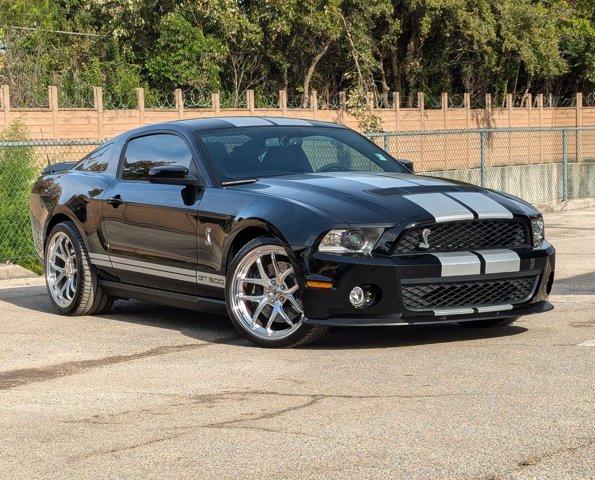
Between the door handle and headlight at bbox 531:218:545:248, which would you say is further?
the door handle

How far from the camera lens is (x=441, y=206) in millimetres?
8438

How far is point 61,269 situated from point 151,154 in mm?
1380

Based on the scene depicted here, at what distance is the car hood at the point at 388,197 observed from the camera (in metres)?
8.30

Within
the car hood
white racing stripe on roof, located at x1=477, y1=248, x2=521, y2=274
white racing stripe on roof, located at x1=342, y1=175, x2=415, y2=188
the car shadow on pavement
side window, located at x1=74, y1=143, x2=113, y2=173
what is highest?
side window, located at x1=74, y1=143, x2=113, y2=173

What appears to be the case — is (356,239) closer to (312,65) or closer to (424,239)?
(424,239)

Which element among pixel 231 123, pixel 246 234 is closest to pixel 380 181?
pixel 246 234

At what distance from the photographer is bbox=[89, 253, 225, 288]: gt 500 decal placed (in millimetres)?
9102

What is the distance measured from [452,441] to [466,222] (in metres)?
2.89

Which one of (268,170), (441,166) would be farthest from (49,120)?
(268,170)

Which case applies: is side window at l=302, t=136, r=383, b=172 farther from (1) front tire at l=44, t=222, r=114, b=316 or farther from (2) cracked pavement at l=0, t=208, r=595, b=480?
(1) front tire at l=44, t=222, r=114, b=316

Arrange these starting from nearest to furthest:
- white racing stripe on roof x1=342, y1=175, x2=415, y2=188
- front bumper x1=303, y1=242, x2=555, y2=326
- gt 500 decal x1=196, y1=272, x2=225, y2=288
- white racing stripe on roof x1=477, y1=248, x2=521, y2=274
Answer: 1. front bumper x1=303, y1=242, x2=555, y2=326
2. white racing stripe on roof x1=477, y1=248, x2=521, y2=274
3. white racing stripe on roof x1=342, y1=175, x2=415, y2=188
4. gt 500 decal x1=196, y1=272, x2=225, y2=288

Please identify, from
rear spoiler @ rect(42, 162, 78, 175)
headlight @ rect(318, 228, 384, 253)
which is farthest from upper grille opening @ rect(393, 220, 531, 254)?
rear spoiler @ rect(42, 162, 78, 175)

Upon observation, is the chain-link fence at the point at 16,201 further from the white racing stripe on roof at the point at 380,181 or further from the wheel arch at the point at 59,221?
the white racing stripe on roof at the point at 380,181

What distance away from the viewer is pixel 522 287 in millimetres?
8773
